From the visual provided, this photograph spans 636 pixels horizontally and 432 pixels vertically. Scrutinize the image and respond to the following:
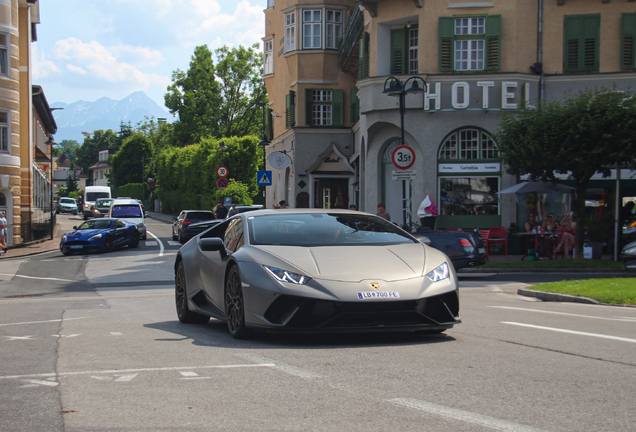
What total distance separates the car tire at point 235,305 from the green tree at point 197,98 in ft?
A: 233

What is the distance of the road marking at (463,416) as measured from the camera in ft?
12.9

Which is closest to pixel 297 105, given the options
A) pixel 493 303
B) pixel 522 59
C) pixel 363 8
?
pixel 363 8

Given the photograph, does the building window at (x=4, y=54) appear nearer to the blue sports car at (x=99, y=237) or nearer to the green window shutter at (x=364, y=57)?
the blue sports car at (x=99, y=237)

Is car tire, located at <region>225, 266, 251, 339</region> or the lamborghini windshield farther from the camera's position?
the lamborghini windshield

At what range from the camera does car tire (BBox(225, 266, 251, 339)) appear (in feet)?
22.8

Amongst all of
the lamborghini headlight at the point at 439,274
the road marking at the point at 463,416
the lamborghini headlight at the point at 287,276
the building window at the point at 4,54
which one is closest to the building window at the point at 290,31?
the building window at the point at 4,54

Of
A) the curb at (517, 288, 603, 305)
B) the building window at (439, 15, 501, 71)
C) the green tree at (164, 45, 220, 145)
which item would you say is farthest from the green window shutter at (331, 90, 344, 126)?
the green tree at (164, 45, 220, 145)

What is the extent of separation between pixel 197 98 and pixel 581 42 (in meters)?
55.6

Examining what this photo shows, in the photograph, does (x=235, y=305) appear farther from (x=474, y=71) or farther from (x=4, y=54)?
(x=4, y=54)

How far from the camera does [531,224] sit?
24094 mm

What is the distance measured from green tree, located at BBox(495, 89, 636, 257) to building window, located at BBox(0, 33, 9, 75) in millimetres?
21906

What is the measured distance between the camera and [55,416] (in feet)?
14.3

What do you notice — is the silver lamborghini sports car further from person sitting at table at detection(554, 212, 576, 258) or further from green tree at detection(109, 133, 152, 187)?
green tree at detection(109, 133, 152, 187)

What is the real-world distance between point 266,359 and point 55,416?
6.55ft
